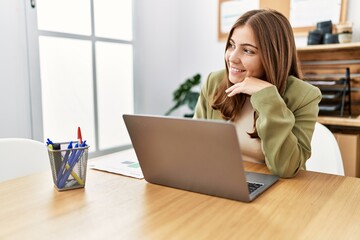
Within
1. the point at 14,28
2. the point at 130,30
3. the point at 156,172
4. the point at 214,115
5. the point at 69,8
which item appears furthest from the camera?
the point at 130,30

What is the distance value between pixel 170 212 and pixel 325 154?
870mm

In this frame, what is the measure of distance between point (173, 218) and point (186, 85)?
230 cm

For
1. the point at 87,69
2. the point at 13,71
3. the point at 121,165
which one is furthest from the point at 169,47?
the point at 121,165

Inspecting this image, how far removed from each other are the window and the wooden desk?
157 centimetres

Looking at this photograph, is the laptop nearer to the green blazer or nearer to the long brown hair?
the green blazer

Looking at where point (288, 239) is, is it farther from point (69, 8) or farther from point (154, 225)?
point (69, 8)

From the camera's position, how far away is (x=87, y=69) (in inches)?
103

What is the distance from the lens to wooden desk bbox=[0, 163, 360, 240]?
63 centimetres

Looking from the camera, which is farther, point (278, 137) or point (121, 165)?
point (121, 165)

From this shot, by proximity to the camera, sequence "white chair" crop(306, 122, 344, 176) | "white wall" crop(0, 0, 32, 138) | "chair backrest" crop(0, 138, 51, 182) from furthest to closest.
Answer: "white wall" crop(0, 0, 32, 138) → "white chair" crop(306, 122, 344, 176) → "chair backrest" crop(0, 138, 51, 182)

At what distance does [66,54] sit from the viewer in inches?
96.4

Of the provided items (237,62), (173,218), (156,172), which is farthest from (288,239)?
(237,62)

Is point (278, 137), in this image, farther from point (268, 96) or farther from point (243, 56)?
point (243, 56)

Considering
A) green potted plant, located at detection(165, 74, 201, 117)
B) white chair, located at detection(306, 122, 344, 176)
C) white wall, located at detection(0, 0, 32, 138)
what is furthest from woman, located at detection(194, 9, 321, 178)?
green potted plant, located at detection(165, 74, 201, 117)
